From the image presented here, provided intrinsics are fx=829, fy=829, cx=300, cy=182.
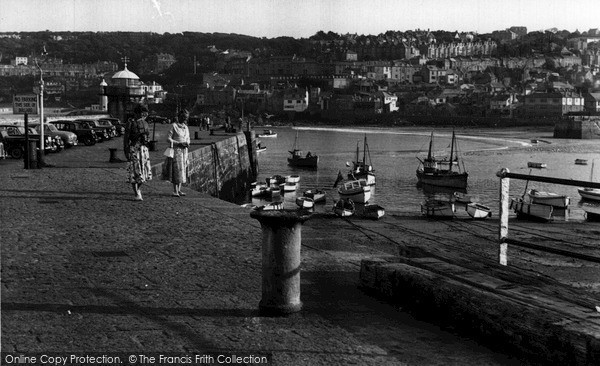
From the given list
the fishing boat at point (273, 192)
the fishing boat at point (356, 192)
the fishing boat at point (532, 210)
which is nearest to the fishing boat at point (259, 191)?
the fishing boat at point (273, 192)

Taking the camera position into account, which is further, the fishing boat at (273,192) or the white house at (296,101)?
the white house at (296,101)

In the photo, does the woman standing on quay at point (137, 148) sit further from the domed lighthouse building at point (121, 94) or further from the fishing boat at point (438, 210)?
the domed lighthouse building at point (121, 94)

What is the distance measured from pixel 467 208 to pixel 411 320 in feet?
83.9

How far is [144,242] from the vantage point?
9.02m

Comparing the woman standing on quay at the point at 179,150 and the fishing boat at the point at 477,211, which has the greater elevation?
the woman standing on quay at the point at 179,150

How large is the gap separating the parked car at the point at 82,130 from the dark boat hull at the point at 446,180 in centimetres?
2009

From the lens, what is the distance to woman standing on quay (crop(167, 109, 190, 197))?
1361 centimetres

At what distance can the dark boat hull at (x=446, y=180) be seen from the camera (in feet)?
154

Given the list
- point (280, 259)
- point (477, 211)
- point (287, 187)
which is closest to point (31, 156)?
point (280, 259)

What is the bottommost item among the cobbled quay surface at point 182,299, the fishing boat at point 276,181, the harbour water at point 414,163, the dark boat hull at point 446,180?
the harbour water at point 414,163

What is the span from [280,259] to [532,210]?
85.6 feet

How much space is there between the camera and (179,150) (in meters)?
14.0

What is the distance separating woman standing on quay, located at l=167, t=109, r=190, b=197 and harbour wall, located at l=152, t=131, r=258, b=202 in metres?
4.91

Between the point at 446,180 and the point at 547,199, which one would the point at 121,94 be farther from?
the point at 547,199
